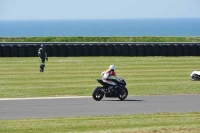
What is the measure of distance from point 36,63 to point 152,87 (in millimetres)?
15587

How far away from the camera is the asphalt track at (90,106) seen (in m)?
24.1

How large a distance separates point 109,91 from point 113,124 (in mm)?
7550

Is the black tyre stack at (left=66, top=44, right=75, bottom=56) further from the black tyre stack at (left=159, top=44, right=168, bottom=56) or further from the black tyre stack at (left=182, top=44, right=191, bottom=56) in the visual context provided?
the black tyre stack at (left=182, top=44, right=191, bottom=56)

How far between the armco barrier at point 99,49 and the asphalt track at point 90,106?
22529mm

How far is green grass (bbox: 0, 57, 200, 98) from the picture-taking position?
3186 cm

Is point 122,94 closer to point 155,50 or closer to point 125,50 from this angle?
point 125,50

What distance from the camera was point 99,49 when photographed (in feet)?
170

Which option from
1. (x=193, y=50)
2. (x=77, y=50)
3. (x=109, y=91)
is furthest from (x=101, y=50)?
(x=109, y=91)

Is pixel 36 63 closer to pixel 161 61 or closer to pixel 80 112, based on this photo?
pixel 161 61

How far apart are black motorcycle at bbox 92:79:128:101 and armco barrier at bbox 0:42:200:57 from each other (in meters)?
23.6

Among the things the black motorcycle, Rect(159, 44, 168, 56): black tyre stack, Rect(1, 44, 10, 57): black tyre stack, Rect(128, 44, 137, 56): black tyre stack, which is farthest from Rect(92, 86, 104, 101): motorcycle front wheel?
Rect(159, 44, 168, 56): black tyre stack

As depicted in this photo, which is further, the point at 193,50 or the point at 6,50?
the point at 193,50

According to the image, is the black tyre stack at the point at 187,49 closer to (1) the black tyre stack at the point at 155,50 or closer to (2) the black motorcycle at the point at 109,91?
(1) the black tyre stack at the point at 155,50

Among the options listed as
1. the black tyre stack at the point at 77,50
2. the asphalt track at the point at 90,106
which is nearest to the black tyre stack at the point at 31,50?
the black tyre stack at the point at 77,50
